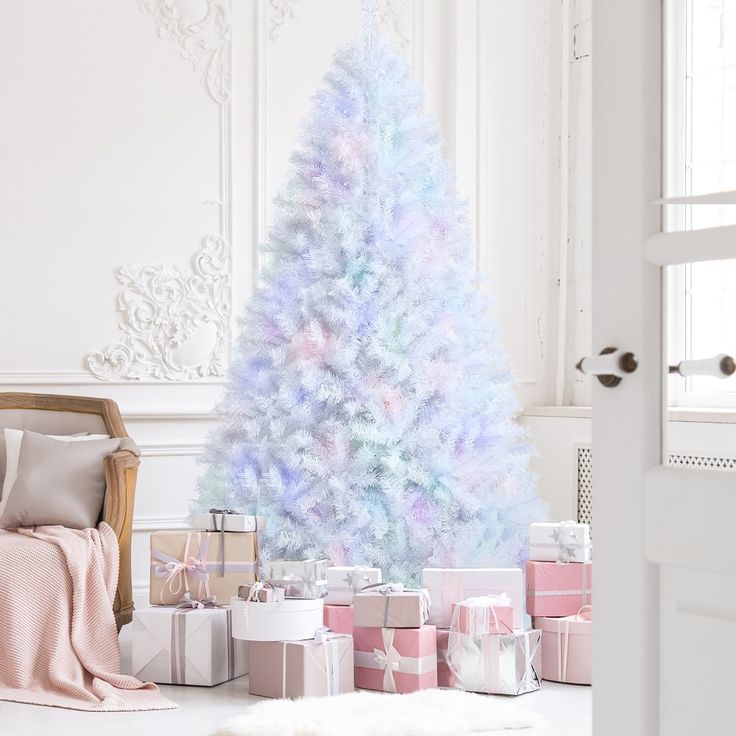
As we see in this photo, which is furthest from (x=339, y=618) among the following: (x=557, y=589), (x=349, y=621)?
(x=557, y=589)

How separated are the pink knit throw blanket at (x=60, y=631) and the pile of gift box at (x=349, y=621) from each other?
12cm

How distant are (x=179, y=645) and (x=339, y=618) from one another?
1.53 feet

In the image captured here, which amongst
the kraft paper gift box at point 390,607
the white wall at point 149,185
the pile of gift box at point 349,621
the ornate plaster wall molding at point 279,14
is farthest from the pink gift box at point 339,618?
the ornate plaster wall molding at point 279,14

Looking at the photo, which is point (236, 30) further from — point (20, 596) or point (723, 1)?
point (723, 1)

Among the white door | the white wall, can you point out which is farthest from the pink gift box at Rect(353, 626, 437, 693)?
the white door

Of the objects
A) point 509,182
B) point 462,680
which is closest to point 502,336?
point 509,182

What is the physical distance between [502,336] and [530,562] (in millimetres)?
1755

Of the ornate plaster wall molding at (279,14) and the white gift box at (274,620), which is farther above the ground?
the ornate plaster wall molding at (279,14)

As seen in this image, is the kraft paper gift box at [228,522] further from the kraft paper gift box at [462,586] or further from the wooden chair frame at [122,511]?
the kraft paper gift box at [462,586]

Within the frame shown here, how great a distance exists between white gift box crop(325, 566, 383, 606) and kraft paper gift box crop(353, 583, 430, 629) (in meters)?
0.08

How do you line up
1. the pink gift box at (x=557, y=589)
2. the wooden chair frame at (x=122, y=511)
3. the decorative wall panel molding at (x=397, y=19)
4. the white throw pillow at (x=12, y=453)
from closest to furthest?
the pink gift box at (x=557, y=589) < the wooden chair frame at (x=122, y=511) < the white throw pillow at (x=12, y=453) < the decorative wall panel molding at (x=397, y=19)

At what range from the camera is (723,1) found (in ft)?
4.05

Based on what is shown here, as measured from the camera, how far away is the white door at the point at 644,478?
1245 mm

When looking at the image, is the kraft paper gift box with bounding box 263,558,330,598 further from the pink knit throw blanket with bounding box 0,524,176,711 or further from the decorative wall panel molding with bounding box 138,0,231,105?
the decorative wall panel molding with bounding box 138,0,231,105
